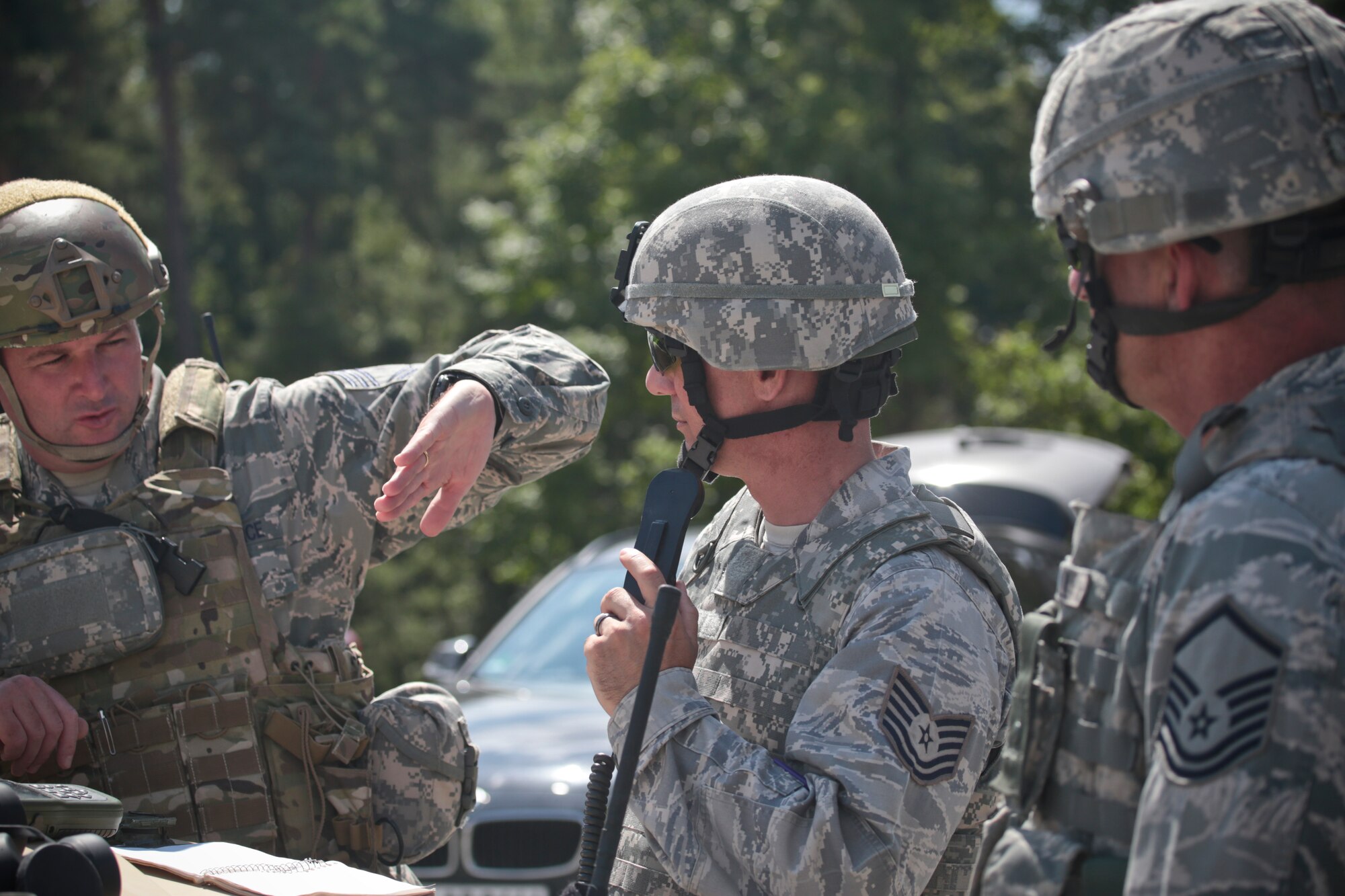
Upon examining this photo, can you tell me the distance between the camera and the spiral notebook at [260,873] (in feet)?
7.27

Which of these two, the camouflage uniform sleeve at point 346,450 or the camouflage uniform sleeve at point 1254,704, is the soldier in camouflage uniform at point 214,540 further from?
the camouflage uniform sleeve at point 1254,704

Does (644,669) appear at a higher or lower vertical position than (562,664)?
higher

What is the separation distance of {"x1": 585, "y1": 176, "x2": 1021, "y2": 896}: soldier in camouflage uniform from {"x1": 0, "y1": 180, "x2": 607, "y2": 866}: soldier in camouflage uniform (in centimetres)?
61

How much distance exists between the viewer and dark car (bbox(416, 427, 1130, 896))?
17.4 ft

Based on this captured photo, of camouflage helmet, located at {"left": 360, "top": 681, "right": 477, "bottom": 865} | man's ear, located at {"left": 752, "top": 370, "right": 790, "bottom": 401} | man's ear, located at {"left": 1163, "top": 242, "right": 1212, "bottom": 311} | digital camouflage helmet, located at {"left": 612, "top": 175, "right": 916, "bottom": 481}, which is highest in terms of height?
man's ear, located at {"left": 1163, "top": 242, "right": 1212, "bottom": 311}

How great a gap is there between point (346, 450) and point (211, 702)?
25.8 inches

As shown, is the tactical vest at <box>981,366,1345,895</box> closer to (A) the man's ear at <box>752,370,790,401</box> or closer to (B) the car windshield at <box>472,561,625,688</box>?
(A) the man's ear at <box>752,370,790,401</box>

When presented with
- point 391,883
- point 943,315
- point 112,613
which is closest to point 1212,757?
point 391,883

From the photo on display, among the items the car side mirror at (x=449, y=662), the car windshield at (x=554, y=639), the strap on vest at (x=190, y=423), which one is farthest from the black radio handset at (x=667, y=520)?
the car side mirror at (x=449, y=662)

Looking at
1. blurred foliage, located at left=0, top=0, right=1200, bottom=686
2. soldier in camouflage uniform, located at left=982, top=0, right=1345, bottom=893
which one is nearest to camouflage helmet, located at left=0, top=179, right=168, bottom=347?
soldier in camouflage uniform, located at left=982, top=0, right=1345, bottom=893

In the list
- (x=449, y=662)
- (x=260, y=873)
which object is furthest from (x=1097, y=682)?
(x=449, y=662)

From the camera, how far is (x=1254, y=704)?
5.02ft

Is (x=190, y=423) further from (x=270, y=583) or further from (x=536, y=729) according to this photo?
(x=536, y=729)

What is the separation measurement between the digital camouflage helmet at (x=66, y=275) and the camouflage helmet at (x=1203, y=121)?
2.15 meters
